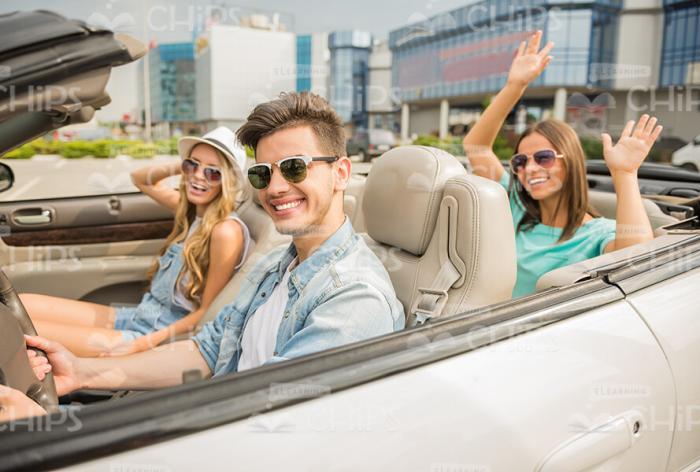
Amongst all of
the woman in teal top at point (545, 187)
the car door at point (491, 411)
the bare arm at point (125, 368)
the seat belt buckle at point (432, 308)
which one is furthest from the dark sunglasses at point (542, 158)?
the bare arm at point (125, 368)

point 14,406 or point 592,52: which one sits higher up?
point 592,52

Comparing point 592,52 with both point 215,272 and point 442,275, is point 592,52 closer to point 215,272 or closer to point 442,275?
point 215,272

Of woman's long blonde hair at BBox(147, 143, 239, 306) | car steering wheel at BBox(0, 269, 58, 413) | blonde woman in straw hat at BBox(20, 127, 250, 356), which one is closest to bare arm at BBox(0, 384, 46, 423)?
car steering wheel at BBox(0, 269, 58, 413)

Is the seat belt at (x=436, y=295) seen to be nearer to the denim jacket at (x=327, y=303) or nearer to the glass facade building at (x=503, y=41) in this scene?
the denim jacket at (x=327, y=303)

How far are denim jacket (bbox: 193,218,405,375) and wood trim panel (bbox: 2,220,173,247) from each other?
6.71 feet

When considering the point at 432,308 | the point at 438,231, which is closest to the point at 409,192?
the point at 438,231

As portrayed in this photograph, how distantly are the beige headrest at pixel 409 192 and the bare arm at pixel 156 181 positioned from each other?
5.95ft

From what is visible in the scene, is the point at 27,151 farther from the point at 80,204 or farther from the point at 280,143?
the point at 280,143

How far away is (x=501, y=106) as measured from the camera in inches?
110

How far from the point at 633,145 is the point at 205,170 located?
2054 millimetres

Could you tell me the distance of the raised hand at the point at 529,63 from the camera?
267cm

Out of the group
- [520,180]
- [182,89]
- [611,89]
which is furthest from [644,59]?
[520,180]

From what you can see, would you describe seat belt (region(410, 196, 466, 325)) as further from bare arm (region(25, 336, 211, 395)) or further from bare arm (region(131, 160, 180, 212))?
bare arm (region(131, 160, 180, 212))

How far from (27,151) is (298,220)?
2.21 metres
